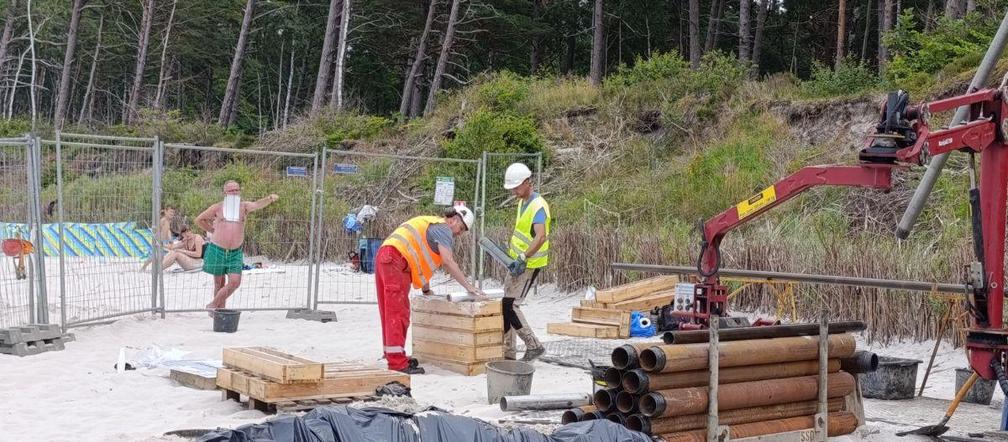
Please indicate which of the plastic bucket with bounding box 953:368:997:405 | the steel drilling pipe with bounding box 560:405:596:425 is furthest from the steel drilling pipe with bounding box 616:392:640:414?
the plastic bucket with bounding box 953:368:997:405

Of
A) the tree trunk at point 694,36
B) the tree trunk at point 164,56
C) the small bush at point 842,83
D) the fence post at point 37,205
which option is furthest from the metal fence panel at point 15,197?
the tree trunk at point 164,56

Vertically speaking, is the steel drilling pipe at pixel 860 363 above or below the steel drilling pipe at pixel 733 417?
above

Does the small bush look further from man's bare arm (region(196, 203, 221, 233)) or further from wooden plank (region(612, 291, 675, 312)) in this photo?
man's bare arm (region(196, 203, 221, 233))

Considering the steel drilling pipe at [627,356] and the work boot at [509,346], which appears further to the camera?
the work boot at [509,346]

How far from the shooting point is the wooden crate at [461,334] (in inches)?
365

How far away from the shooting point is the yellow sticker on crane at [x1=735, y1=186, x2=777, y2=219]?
24.3 ft

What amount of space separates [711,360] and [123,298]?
34.7 ft

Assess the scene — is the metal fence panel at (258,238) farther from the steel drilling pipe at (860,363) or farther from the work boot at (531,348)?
the steel drilling pipe at (860,363)

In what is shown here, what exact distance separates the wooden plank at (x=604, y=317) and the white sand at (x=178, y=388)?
520mm

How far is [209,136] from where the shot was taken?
35938mm

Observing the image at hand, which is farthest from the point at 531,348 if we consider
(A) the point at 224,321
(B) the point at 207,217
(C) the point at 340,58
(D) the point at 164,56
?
(D) the point at 164,56

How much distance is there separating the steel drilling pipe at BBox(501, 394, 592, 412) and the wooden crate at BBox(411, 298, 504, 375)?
2115mm

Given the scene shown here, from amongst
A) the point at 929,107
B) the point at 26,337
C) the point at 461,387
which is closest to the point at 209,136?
the point at 26,337

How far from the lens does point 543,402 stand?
7.15 meters
